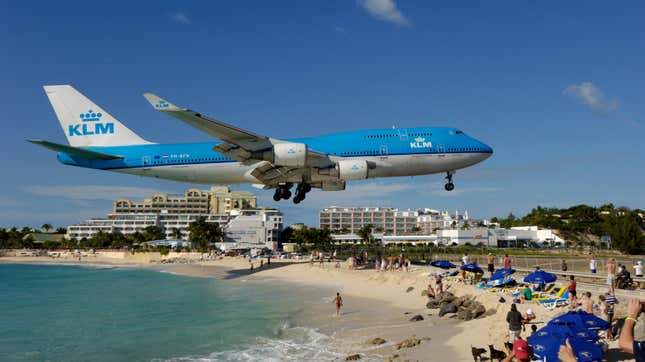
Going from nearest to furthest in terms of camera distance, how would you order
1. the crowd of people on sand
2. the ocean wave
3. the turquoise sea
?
the crowd of people on sand < the ocean wave < the turquoise sea

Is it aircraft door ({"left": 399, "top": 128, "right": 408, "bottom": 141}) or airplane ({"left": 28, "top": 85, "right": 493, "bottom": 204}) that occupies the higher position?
aircraft door ({"left": 399, "top": 128, "right": 408, "bottom": 141})

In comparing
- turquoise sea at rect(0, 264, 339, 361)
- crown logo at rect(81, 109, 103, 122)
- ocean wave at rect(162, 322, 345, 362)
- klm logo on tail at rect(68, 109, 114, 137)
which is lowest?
turquoise sea at rect(0, 264, 339, 361)

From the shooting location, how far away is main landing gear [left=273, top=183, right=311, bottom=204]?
121 ft

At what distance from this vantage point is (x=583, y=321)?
51.0ft

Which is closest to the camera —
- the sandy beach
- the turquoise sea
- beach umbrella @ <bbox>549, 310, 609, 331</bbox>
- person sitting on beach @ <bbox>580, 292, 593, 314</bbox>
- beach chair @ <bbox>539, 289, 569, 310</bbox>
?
beach umbrella @ <bbox>549, 310, 609, 331</bbox>

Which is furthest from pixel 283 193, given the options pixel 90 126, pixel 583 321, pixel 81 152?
pixel 583 321

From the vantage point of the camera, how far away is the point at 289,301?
44.9 meters

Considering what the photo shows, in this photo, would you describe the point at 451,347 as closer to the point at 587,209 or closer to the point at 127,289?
the point at 127,289

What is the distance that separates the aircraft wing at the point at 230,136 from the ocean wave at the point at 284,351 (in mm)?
11113

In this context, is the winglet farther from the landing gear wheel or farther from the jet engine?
the landing gear wheel

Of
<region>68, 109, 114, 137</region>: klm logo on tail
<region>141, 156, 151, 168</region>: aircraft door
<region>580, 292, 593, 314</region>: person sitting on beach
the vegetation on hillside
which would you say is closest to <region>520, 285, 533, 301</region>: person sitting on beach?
<region>580, 292, 593, 314</region>: person sitting on beach

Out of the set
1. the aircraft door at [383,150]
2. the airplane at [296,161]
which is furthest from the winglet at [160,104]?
the aircraft door at [383,150]

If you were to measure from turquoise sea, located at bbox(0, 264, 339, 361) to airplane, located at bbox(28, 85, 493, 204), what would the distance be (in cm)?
1024

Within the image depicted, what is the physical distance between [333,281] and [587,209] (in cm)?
10651
